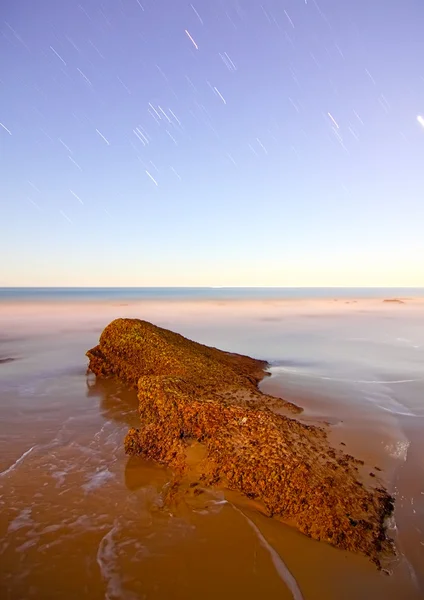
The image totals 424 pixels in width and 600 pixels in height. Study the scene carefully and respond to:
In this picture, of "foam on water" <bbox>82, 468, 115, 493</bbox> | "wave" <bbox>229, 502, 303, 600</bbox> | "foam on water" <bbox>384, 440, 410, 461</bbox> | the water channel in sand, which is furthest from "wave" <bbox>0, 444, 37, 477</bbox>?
"foam on water" <bbox>384, 440, 410, 461</bbox>

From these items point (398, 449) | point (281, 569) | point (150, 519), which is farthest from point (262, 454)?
point (398, 449)

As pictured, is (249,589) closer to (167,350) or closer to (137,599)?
(137,599)

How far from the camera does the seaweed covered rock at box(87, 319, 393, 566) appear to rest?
12.6ft

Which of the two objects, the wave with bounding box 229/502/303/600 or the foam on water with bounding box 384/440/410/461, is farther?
the foam on water with bounding box 384/440/410/461

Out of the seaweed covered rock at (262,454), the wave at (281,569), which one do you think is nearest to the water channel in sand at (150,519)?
the wave at (281,569)

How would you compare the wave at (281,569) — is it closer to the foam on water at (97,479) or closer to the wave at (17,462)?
the foam on water at (97,479)

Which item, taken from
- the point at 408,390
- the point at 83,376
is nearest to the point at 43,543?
the point at 83,376

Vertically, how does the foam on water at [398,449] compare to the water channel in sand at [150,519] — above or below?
below

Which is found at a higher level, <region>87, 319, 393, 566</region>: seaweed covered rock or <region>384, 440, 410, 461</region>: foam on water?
<region>87, 319, 393, 566</region>: seaweed covered rock

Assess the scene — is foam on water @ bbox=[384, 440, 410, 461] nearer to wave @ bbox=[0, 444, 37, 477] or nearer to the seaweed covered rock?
the seaweed covered rock

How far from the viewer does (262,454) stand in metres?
4.71

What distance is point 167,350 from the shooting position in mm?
8820

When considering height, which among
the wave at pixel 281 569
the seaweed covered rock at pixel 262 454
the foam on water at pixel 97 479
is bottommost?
the wave at pixel 281 569

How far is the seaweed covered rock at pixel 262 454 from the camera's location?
12.6 feet
